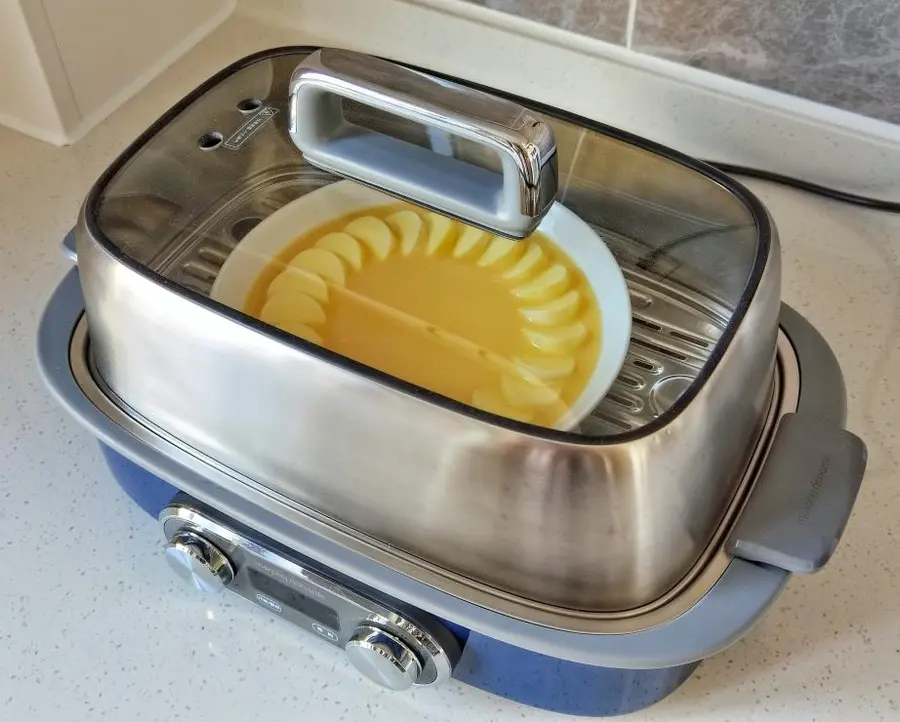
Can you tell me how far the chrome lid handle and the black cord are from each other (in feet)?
1.10

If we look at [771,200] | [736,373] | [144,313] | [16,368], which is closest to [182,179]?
[144,313]

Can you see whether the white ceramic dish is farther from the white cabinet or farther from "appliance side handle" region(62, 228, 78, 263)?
the white cabinet

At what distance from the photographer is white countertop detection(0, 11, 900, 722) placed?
518mm

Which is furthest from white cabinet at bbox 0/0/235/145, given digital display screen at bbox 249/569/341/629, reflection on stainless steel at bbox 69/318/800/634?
digital display screen at bbox 249/569/341/629

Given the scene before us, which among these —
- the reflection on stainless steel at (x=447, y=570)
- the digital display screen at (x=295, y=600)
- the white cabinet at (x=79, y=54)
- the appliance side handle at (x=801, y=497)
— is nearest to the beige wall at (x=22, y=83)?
the white cabinet at (x=79, y=54)

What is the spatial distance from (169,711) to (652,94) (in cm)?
55

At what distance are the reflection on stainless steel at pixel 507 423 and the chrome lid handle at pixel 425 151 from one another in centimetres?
6

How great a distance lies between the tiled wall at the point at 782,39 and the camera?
2.21 ft

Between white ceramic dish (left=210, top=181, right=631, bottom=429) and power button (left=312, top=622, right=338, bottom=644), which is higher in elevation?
white ceramic dish (left=210, top=181, right=631, bottom=429)

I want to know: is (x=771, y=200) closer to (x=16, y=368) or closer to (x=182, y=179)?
(x=182, y=179)

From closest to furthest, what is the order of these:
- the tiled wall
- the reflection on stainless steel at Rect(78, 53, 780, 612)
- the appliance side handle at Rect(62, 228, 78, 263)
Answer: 1. the reflection on stainless steel at Rect(78, 53, 780, 612)
2. the appliance side handle at Rect(62, 228, 78, 263)
3. the tiled wall

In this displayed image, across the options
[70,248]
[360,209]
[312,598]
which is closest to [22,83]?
[70,248]

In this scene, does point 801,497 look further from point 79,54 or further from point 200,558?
point 79,54

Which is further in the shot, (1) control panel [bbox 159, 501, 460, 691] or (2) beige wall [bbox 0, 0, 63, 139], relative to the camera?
(2) beige wall [bbox 0, 0, 63, 139]
